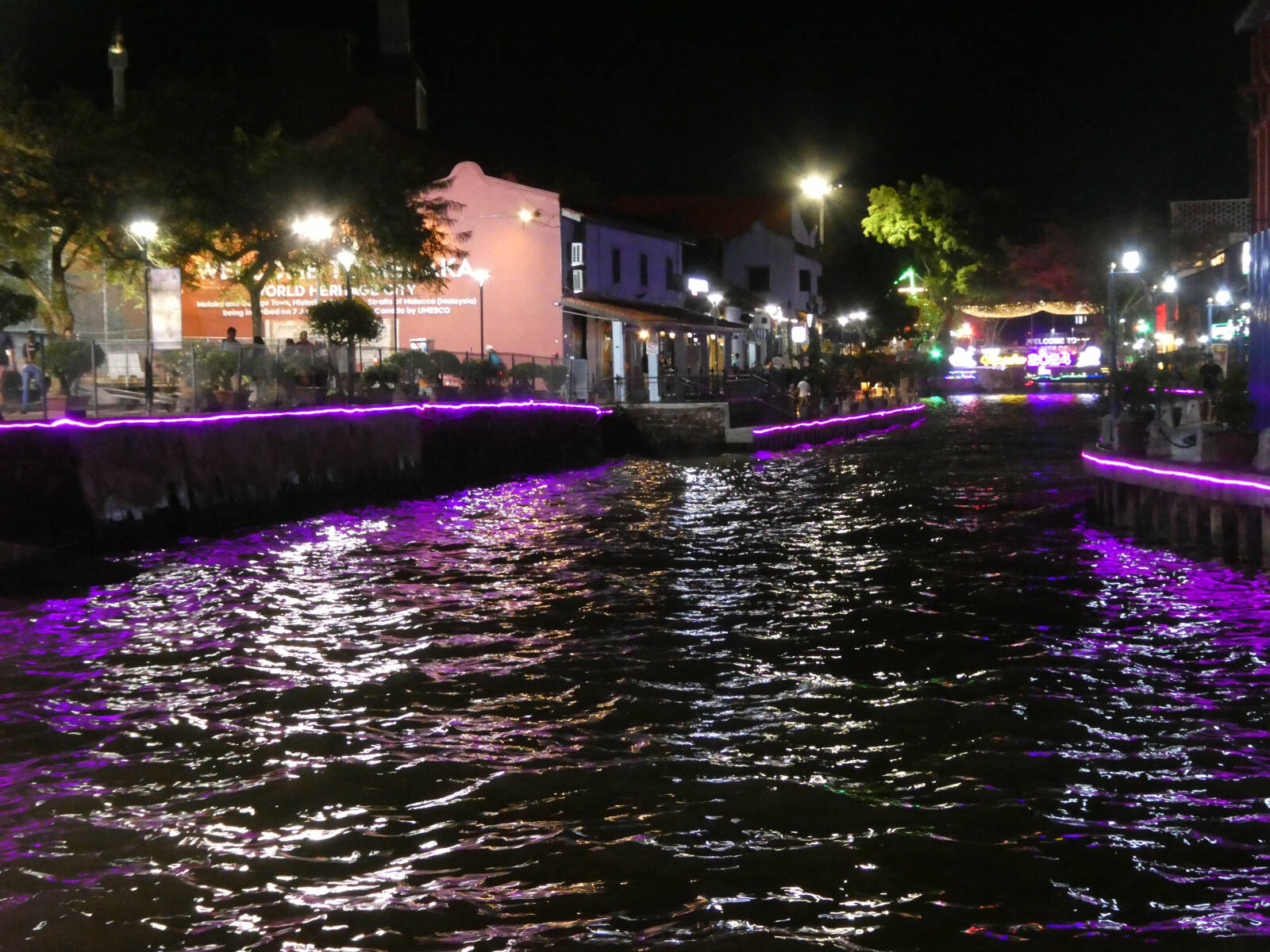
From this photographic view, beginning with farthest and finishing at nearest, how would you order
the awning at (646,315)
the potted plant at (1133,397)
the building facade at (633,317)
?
the awning at (646,315) → the building facade at (633,317) → the potted plant at (1133,397)

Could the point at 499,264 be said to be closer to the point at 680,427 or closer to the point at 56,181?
the point at 680,427

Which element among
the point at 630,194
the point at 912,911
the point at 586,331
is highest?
the point at 630,194

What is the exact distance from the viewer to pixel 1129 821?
8547 millimetres

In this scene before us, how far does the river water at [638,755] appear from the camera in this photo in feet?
23.9

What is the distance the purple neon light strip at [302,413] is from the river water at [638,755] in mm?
2467

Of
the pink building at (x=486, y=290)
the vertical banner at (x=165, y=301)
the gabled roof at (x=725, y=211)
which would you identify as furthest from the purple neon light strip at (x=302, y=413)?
the gabled roof at (x=725, y=211)

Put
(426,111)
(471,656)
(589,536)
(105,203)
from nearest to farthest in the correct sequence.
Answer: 1. (471,656)
2. (589,536)
3. (105,203)
4. (426,111)

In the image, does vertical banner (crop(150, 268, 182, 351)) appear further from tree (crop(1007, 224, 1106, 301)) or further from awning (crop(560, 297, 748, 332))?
tree (crop(1007, 224, 1106, 301))

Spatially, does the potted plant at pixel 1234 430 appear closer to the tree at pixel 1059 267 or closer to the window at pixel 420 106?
the window at pixel 420 106

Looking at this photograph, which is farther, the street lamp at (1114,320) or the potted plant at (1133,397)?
the street lamp at (1114,320)

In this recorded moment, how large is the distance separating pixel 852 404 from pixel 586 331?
35.7 ft

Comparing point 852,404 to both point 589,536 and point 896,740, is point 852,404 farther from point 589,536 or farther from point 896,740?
point 896,740

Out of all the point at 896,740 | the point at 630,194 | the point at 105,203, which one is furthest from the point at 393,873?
the point at 630,194

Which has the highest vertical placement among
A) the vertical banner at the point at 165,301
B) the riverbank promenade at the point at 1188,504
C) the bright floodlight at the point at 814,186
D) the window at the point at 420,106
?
the window at the point at 420,106
